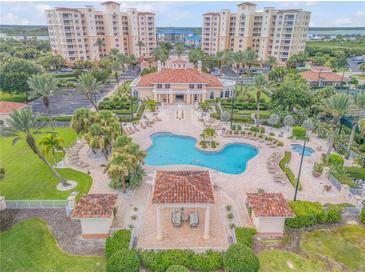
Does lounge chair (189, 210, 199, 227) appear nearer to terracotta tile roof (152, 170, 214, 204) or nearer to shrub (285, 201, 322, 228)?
terracotta tile roof (152, 170, 214, 204)

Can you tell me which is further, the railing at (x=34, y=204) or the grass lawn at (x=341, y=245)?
the railing at (x=34, y=204)

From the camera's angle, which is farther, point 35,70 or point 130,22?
point 130,22

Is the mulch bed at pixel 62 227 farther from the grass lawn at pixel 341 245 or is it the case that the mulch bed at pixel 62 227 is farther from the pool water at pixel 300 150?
the pool water at pixel 300 150

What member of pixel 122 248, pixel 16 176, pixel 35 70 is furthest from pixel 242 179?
pixel 35 70

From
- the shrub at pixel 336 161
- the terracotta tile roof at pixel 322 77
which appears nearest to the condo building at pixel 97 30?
the terracotta tile roof at pixel 322 77

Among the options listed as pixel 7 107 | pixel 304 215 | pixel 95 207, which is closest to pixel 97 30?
pixel 7 107

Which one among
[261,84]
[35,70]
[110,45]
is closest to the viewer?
[261,84]

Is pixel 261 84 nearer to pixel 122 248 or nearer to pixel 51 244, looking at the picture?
pixel 122 248
